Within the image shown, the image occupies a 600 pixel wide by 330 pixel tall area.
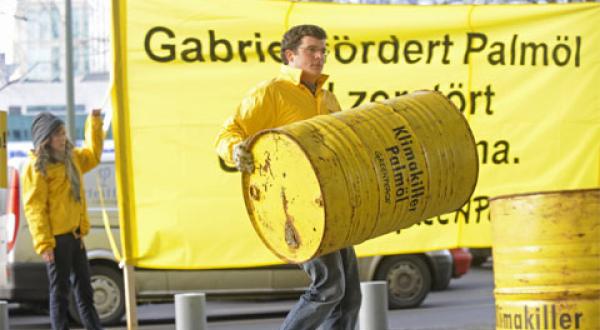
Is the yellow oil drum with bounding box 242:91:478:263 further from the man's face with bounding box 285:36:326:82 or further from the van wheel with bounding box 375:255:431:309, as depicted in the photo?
the van wheel with bounding box 375:255:431:309

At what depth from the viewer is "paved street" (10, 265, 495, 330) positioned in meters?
11.6

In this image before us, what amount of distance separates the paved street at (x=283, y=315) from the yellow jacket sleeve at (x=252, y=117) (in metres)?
4.66

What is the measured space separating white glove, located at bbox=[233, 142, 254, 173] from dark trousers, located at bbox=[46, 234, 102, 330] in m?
3.29

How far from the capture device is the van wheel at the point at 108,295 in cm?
1242

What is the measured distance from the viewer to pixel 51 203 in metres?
9.01

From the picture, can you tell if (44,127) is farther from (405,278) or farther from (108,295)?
(405,278)

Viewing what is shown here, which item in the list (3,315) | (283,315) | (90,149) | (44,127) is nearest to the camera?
(3,315)

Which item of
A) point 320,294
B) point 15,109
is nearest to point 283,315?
point 320,294

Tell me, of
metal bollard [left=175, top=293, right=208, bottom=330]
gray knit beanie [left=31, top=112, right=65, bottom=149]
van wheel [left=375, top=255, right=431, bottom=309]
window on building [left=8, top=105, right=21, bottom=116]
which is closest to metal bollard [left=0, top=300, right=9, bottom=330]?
gray knit beanie [left=31, top=112, right=65, bottom=149]

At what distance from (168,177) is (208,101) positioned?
0.59 m

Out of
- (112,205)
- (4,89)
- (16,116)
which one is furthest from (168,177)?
(16,116)

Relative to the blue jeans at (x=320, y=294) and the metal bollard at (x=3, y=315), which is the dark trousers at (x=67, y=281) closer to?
the metal bollard at (x=3, y=315)

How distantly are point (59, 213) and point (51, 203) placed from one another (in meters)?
0.11

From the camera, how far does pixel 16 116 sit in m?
34.8
